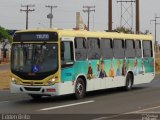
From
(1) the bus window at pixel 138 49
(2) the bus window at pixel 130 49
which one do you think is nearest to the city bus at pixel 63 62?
(2) the bus window at pixel 130 49

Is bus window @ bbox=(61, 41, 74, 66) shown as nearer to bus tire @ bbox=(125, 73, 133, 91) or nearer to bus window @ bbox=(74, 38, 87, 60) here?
bus window @ bbox=(74, 38, 87, 60)

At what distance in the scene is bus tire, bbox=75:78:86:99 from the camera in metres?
20.5

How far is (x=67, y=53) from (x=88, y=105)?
2473 mm

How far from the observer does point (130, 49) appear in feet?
83.5

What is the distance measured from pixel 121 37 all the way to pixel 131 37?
1.14 m

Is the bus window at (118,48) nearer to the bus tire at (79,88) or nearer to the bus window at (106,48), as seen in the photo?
the bus window at (106,48)

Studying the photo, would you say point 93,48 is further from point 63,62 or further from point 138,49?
point 138,49

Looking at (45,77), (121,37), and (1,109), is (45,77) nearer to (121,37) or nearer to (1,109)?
(1,109)

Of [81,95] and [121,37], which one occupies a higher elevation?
[121,37]

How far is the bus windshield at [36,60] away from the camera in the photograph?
63.1ft

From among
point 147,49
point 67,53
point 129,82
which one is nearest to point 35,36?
point 67,53

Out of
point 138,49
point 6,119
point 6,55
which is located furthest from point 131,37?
point 6,55

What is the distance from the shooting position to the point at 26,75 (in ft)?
63.5

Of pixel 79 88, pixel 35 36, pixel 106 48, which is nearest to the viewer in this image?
pixel 35 36
